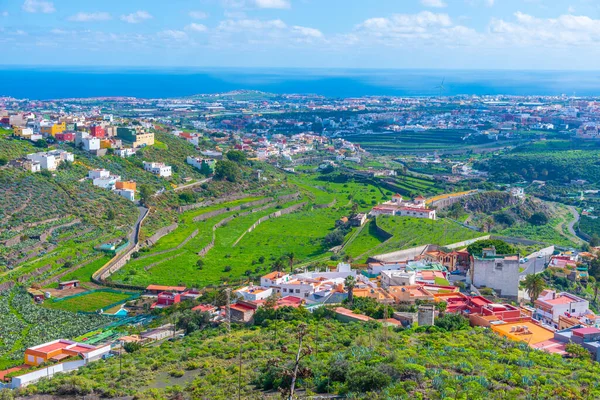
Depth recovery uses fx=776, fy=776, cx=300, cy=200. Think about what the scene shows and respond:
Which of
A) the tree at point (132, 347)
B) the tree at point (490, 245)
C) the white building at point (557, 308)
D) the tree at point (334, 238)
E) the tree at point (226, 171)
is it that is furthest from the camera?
the tree at point (226, 171)

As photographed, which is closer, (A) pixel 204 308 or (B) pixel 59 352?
(B) pixel 59 352

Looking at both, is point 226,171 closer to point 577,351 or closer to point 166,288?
point 166,288

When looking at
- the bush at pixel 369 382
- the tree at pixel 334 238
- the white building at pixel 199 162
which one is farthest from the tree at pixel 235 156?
the bush at pixel 369 382

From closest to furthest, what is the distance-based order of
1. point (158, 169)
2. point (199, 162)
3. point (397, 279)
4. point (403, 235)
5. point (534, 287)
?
point (397, 279)
point (534, 287)
point (403, 235)
point (158, 169)
point (199, 162)

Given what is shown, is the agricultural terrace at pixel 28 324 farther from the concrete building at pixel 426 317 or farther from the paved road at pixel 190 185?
the paved road at pixel 190 185

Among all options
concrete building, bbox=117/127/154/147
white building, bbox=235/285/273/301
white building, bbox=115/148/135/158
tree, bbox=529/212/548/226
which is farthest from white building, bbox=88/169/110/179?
tree, bbox=529/212/548/226

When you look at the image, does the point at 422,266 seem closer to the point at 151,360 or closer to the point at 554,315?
the point at 554,315

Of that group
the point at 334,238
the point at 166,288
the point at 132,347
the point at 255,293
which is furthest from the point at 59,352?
the point at 334,238
